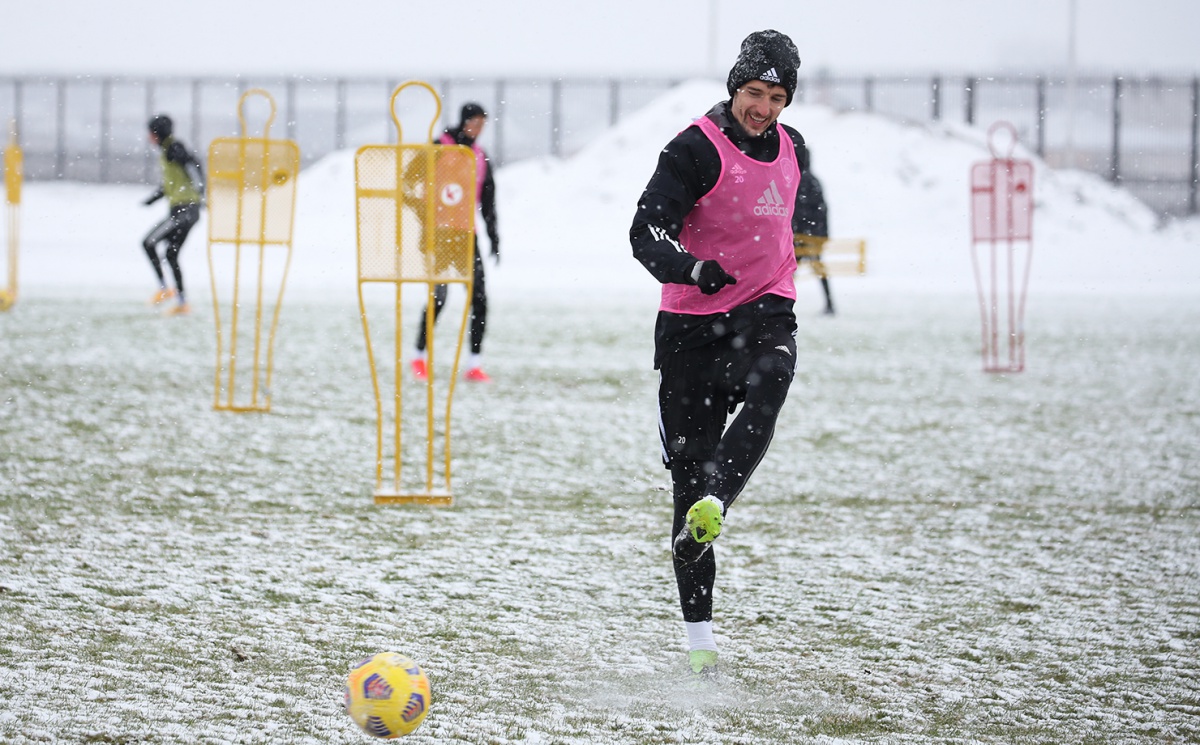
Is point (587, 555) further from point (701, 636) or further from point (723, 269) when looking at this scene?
point (723, 269)

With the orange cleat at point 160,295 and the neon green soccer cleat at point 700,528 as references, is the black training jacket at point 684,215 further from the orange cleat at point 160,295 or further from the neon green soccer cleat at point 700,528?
the orange cleat at point 160,295

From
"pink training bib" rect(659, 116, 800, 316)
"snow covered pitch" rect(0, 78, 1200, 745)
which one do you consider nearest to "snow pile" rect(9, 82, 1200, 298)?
"snow covered pitch" rect(0, 78, 1200, 745)

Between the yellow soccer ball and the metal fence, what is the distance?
1385 inches

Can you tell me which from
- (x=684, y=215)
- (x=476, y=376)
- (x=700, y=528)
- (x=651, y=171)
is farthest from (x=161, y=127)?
(x=651, y=171)

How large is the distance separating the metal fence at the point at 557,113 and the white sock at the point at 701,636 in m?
34.6

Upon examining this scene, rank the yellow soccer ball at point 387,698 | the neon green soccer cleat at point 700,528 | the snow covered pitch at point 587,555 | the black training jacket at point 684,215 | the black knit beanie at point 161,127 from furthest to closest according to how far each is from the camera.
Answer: the black knit beanie at point 161,127, the black training jacket at point 684,215, the snow covered pitch at point 587,555, the neon green soccer cleat at point 700,528, the yellow soccer ball at point 387,698

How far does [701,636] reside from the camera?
3.92 metres

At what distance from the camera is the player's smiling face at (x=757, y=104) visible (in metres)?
3.80

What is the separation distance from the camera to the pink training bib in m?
3.87

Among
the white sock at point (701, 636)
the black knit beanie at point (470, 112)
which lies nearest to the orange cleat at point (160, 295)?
the black knit beanie at point (470, 112)

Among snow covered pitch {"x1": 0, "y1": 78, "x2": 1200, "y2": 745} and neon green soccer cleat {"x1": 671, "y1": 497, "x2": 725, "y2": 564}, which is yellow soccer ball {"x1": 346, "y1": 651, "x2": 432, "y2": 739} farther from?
neon green soccer cleat {"x1": 671, "y1": 497, "x2": 725, "y2": 564}

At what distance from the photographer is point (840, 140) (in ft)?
127

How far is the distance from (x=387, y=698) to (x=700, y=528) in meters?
0.88

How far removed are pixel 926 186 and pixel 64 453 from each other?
31934mm
